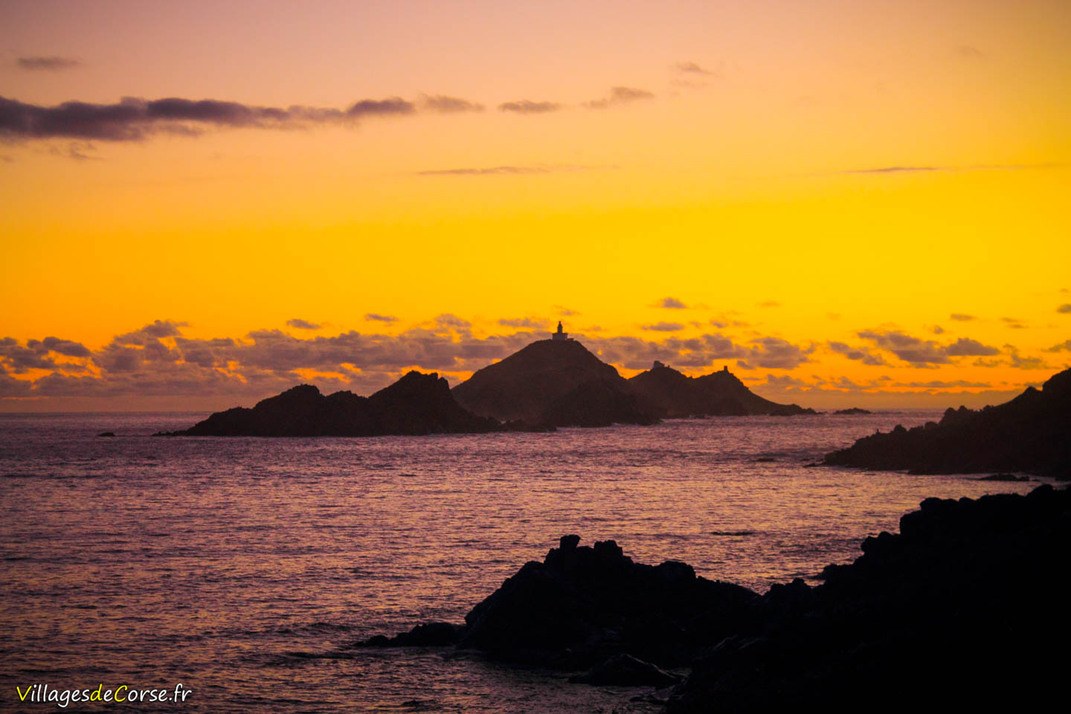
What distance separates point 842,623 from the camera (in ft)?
85.7

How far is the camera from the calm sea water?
3005 centimetres

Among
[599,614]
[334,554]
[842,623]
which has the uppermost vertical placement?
[842,623]

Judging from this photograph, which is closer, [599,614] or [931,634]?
[931,634]

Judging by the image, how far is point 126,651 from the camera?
32.9m

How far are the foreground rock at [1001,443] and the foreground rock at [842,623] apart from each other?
8037cm

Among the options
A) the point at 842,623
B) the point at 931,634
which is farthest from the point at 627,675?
the point at 931,634

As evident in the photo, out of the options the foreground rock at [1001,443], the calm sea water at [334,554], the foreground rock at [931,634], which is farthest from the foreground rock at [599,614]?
the foreground rock at [1001,443]

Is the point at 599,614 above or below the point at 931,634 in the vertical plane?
below

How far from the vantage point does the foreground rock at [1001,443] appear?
361 ft

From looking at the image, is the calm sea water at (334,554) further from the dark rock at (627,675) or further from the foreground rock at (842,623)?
the foreground rock at (842,623)

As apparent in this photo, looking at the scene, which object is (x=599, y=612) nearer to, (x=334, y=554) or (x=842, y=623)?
(x=842, y=623)

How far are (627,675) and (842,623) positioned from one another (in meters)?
6.10

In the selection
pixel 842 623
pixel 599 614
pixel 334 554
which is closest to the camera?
pixel 842 623

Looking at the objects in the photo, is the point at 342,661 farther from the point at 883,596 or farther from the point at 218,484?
the point at 218,484
